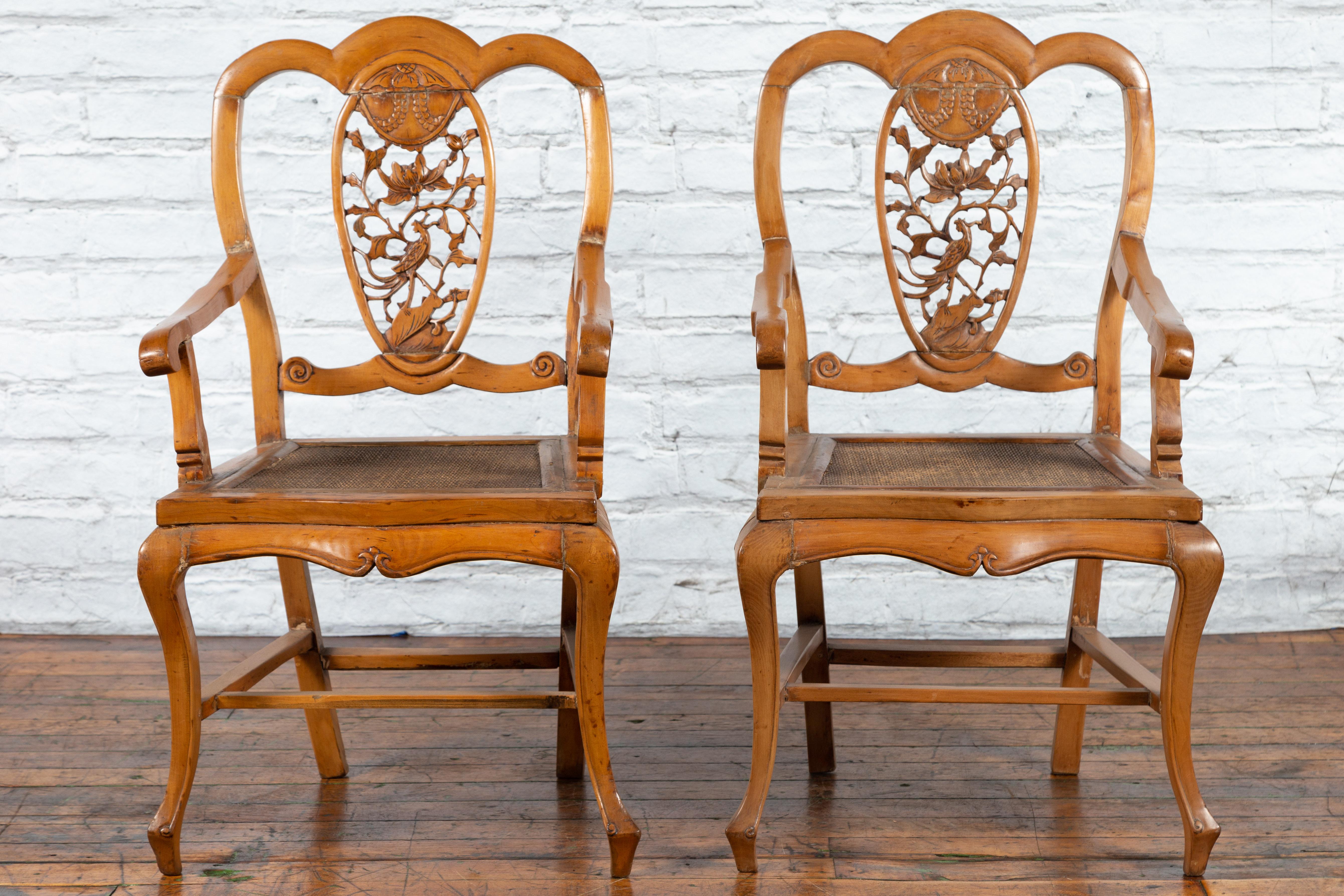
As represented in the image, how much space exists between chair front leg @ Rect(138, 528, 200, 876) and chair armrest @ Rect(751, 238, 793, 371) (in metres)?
0.69

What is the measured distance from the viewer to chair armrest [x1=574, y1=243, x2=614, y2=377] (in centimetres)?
141

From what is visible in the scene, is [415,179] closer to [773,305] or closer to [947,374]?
[773,305]

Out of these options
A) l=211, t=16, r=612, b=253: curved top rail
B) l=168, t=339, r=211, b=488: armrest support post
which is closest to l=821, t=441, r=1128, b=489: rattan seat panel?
l=211, t=16, r=612, b=253: curved top rail

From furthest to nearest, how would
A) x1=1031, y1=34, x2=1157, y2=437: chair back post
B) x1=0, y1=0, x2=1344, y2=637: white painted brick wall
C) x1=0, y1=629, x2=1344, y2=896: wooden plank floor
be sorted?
1. x1=0, y1=0, x2=1344, y2=637: white painted brick wall
2. x1=1031, y1=34, x2=1157, y2=437: chair back post
3. x1=0, y1=629, x2=1344, y2=896: wooden plank floor

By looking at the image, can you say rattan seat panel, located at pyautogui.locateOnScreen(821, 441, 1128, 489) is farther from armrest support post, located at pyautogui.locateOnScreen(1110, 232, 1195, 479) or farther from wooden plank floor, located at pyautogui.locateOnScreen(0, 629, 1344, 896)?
wooden plank floor, located at pyautogui.locateOnScreen(0, 629, 1344, 896)

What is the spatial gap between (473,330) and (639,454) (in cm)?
38

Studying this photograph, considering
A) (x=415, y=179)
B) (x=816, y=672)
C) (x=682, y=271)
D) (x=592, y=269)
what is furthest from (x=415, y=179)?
(x=816, y=672)

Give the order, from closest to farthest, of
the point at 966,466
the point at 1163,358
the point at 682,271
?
the point at 1163,358 < the point at 966,466 < the point at 682,271

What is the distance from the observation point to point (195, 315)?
148cm

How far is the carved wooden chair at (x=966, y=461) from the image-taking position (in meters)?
1.39

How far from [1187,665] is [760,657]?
49cm

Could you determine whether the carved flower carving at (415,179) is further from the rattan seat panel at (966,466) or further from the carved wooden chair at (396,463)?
the rattan seat panel at (966,466)

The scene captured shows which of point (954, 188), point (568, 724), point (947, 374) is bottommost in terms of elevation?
point (568, 724)

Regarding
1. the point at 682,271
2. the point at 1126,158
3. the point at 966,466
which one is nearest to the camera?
the point at 966,466
